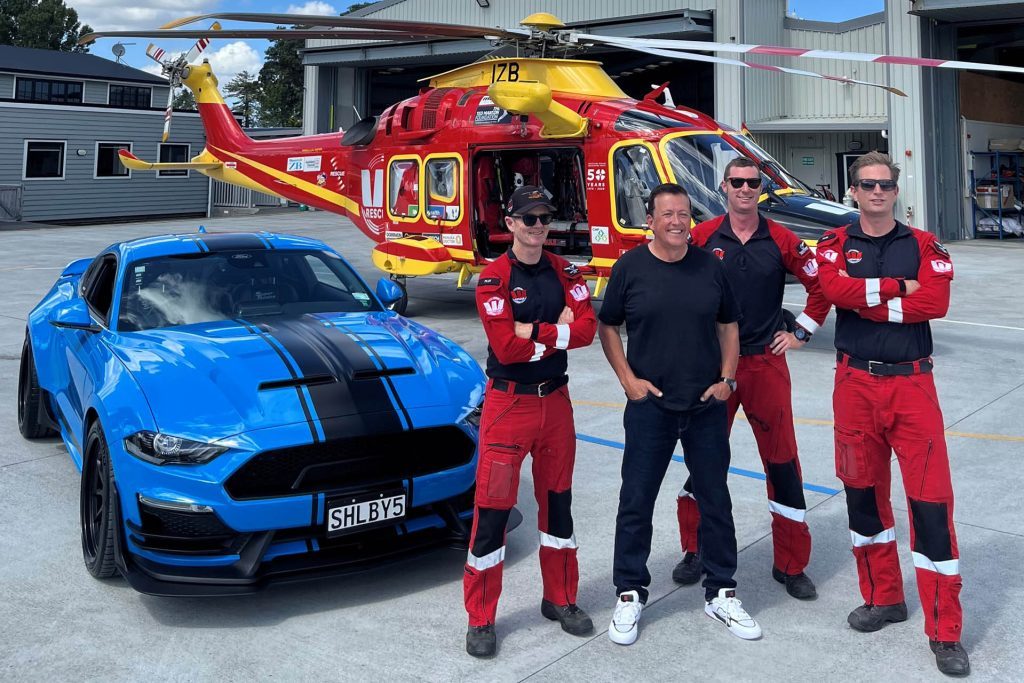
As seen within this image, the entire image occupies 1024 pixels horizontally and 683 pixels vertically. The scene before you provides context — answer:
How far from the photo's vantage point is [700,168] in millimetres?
10047

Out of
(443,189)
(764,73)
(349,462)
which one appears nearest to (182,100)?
(764,73)

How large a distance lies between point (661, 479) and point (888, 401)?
3.10 ft

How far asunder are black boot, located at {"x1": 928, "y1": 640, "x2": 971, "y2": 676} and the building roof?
3355 centimetres

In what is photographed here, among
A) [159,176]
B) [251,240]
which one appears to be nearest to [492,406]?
[251,240]

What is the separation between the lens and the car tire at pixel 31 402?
637cm

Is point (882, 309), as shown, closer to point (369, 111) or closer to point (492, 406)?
point (492, 406)

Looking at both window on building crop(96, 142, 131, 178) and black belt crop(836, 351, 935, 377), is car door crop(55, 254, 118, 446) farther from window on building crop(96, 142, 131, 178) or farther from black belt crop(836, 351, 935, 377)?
window on building crop(96, 142, 131, 178)

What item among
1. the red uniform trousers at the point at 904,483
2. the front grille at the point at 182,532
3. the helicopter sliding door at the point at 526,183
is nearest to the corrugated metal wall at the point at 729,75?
the helicopter sliding door at the point at 526,183

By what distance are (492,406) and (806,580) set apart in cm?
165

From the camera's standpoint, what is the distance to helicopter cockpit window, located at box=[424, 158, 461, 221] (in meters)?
11.8

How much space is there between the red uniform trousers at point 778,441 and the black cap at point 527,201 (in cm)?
117

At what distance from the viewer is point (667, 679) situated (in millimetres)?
3432

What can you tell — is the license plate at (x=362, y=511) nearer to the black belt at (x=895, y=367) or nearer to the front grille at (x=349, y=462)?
the front grille at (x=349, y=462)

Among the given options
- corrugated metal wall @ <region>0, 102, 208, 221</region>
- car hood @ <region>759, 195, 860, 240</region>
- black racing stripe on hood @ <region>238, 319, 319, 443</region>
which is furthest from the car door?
corrugated metal wall @ <region>0, 102, 208, 221</region>
